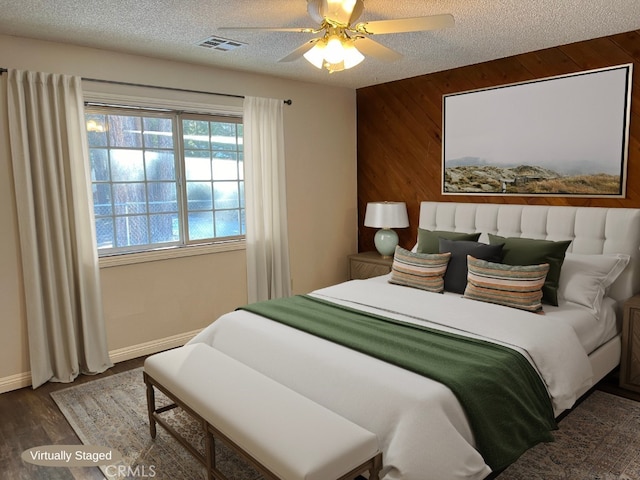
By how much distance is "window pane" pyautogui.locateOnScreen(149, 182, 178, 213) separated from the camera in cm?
405

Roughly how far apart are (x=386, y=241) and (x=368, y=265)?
0.32 metres

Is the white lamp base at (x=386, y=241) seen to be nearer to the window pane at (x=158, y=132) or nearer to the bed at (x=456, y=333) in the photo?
the bed at (x=456, y=333)

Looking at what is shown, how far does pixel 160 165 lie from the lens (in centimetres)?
407

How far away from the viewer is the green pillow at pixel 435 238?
3910mm

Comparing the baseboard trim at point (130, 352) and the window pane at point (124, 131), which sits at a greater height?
the window pane at point (124, 131)

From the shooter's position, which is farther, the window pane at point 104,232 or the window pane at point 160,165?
the window pane at point 160,165

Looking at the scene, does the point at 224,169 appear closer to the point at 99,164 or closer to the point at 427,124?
the point at 99,164

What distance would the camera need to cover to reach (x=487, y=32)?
3.29m

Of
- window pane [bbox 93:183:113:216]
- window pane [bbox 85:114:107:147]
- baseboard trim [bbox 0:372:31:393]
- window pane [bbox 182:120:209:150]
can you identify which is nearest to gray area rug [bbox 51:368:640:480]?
baseboard trim [bbox 0:372:31:393]

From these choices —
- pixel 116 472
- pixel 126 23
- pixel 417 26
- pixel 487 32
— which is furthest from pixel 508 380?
pixel 126 23

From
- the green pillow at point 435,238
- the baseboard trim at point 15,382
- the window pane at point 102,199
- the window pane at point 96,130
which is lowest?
the baseboard trim at point 15,382

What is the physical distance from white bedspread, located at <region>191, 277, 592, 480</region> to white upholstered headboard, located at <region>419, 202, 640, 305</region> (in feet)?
3.18

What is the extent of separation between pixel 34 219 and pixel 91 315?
0.83 meters

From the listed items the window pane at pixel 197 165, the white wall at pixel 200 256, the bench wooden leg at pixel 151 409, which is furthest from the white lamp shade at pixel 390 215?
the bench wooden leg at pixel 151 409
